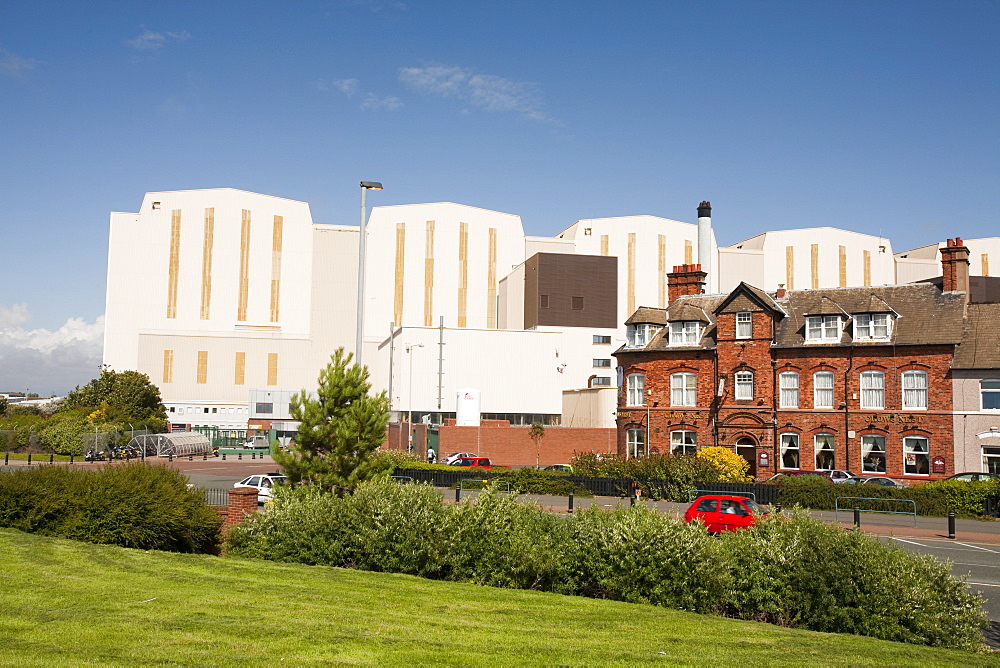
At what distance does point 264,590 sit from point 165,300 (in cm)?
8940

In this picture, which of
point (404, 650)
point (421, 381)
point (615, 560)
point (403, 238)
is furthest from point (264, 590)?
point (403, 238)

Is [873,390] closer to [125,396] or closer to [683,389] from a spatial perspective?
[683,389]

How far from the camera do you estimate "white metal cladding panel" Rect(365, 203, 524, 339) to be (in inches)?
3821

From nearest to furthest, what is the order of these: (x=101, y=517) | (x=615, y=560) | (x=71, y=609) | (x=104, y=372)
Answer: (x=71, y=609) → (x=615, y=560) → (x=101, y=517) → (x=104, y=372)

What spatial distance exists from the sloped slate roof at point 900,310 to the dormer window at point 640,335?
7.41 meters

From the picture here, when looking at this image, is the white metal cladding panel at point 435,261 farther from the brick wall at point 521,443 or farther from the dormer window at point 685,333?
the dormer window at point 685,333

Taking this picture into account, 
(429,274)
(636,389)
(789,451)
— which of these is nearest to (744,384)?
(789,451)

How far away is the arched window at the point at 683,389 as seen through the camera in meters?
45.0

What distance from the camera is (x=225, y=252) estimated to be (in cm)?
9450

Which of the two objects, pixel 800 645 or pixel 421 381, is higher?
pixel 421 381

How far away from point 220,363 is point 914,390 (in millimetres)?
75508

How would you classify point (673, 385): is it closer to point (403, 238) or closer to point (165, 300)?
point (403, 238)

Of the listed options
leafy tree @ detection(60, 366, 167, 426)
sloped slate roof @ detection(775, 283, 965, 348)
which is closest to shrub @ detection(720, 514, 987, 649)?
sloped slate roof @ detection(775, 283, 965, 348)

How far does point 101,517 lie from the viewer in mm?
16156
